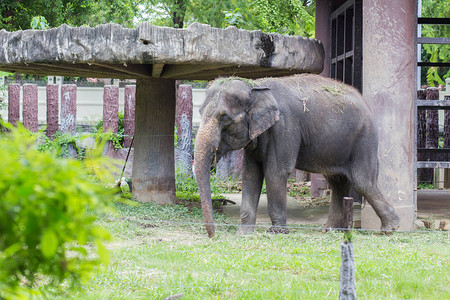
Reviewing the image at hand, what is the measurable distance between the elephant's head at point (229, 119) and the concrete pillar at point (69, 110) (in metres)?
8.66

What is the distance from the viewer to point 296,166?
25.9ft

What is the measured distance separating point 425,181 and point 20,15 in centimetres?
1090

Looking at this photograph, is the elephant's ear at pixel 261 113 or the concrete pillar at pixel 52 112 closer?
the elephant's ear at pixel 261 113

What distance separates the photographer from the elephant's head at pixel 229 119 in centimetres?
668

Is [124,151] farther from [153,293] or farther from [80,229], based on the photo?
[80,229]

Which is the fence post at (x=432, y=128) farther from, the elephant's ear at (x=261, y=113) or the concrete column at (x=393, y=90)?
the elephant's ear at (x=261, y=113)

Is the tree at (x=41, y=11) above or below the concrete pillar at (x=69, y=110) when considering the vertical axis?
above

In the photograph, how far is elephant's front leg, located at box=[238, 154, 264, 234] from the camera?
23.8 ft

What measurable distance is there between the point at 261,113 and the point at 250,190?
980mm

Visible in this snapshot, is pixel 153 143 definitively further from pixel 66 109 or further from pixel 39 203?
pixel 39 203

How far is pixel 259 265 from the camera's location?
204 inches

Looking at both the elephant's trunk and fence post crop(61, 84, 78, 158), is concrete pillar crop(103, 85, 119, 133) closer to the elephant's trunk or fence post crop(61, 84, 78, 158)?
fence post crop(61, 84, 78, 158)

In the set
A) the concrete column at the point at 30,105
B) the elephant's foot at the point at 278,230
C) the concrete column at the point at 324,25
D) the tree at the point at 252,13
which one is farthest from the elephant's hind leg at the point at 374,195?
the concrete column at the point at 30,105

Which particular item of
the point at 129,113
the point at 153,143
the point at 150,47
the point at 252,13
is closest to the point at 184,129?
the point at 129,113
